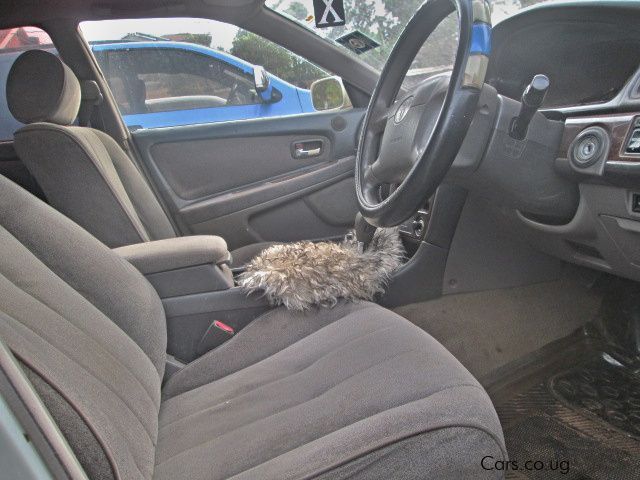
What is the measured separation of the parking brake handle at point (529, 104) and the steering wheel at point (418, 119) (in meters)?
0.16

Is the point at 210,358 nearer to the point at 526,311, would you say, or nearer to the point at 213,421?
the point at 213,421

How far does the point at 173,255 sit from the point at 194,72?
51.4 inches

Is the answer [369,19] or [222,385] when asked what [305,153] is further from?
[222,385]

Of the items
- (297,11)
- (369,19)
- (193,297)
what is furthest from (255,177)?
(193,297)

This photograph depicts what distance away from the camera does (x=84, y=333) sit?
0.89m

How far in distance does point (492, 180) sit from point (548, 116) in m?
0.26

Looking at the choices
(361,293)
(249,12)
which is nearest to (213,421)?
(361,293)

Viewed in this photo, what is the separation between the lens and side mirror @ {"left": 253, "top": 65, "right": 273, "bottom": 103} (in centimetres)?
241

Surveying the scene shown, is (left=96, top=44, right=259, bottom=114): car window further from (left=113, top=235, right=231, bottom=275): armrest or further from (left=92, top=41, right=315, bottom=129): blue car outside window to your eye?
(left=113, top=235, right=231, bottom=275): armrest

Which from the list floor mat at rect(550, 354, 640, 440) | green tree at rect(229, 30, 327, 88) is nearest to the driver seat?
green tree at rect(229, 30, 327, 88)

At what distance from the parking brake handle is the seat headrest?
1332 millimetres

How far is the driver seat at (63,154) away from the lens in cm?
170

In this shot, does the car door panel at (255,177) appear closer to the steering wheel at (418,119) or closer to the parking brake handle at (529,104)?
the steering wheel at (418,119)

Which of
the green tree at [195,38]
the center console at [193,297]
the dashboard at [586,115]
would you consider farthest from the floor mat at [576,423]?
the green tree at [195,38]
